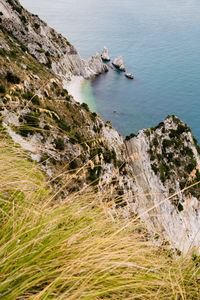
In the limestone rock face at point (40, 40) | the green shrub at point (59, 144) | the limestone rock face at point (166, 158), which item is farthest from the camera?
the limestone rock face at point (40, 40)

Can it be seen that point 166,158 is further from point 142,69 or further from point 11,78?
point 142,69

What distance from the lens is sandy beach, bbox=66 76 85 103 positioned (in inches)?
3035

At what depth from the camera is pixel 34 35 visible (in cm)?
5741

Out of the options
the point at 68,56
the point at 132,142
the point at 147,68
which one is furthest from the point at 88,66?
the point at 132,142

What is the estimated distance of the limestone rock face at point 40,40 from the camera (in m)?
49.7

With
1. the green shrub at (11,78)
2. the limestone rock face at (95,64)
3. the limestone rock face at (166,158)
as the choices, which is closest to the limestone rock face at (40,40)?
the limestone rock face at (95,64)

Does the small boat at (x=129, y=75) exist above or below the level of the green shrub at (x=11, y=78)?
above

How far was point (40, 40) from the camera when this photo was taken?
5981cm

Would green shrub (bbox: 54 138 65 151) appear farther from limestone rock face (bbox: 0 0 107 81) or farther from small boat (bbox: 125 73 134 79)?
small boat (bbox: 125 73 134 79)

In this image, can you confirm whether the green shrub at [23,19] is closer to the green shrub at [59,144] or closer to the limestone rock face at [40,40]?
the limestone rock face at [40,40]

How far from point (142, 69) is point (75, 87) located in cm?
6154

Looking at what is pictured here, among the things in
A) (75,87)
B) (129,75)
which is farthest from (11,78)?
(129,75)

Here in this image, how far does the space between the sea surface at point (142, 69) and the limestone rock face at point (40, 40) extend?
13.0 m

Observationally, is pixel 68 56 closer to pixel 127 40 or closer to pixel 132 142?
pixel 132 142
